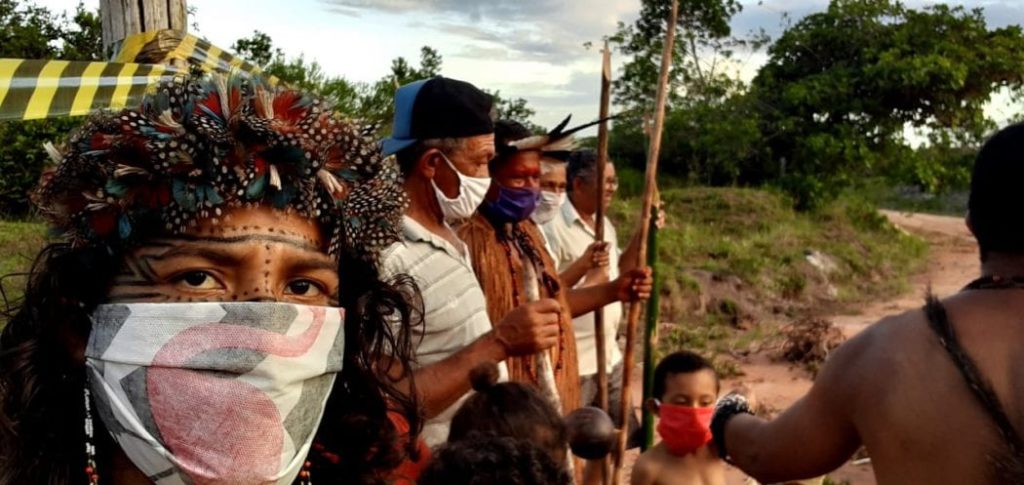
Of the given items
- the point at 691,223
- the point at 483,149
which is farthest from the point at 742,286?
the point at 483,149

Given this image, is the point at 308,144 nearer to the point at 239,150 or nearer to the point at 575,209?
the point at 239,150

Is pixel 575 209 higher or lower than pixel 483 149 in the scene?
lower

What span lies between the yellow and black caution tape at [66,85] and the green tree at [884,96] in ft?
50.0

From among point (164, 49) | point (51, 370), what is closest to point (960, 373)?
point (51, 370)

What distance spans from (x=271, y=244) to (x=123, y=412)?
0.33m

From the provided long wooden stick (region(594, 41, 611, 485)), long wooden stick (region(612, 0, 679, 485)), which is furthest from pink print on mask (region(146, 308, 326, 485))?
long wooden stick (region(612, 0, 679, 485))

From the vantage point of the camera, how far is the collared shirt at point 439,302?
269 cm

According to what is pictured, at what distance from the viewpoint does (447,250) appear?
2.89m

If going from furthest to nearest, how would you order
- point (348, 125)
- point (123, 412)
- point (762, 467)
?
point (762, 467)
point (348, 125)
point (123, 412)

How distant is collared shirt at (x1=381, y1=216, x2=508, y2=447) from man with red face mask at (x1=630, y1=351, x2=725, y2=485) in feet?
3.25

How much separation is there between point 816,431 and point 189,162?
162cm

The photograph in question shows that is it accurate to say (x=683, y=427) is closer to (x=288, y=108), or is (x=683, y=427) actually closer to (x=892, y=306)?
(x=288, y=108)

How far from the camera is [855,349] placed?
2.19 metres

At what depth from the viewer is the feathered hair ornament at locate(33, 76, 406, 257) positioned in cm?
140
